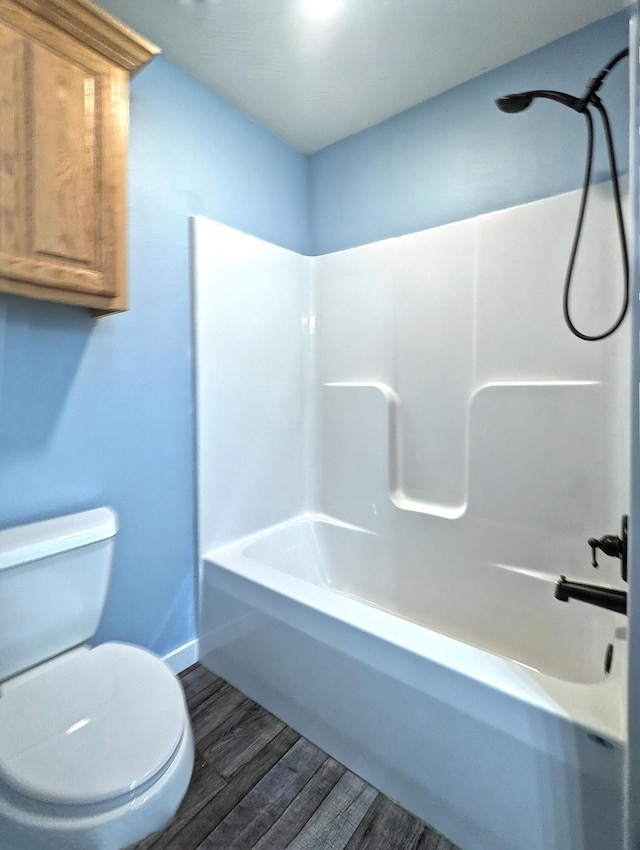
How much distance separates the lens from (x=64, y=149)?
111cm

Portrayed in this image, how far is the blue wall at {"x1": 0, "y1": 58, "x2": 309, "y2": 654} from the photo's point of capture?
51.1 inches

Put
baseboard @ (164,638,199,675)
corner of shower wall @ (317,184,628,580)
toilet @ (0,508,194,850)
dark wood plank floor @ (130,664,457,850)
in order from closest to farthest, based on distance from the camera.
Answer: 1. toilet @ (0,508,194,850)
2. dark wood plank floor @ (130,664,457,850)
3. corner of shower wall @ (317,184,628,580)
4. baseboard @ (164,638,199,675)

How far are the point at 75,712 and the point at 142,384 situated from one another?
3.41ft

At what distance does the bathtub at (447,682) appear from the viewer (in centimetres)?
91

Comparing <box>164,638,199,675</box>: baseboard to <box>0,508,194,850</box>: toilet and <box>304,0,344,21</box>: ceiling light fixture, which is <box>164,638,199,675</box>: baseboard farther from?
<box>304,0,344,21</box>: ceiling light fixture

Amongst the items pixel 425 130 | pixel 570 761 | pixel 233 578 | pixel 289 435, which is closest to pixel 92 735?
pixel 233 578

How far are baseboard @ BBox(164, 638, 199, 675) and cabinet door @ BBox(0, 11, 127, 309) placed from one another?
1394mm

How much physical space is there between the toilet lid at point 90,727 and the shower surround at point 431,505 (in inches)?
19.7

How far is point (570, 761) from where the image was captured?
35.1 inches

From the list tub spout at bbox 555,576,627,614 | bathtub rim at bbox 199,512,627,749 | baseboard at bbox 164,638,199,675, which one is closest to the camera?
bathtub rim at bbox 199,512,627,749

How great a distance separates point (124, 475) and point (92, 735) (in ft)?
2.74

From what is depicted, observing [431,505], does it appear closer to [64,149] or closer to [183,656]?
[183,656]

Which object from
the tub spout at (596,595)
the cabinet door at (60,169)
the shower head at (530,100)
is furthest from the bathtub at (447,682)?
the shower head at (530,100)

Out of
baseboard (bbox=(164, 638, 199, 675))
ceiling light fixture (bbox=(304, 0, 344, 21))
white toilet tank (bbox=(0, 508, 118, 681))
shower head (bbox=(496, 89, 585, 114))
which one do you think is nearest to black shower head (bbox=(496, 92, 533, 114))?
shower head (bbox=(496, 89, 585, 114))
